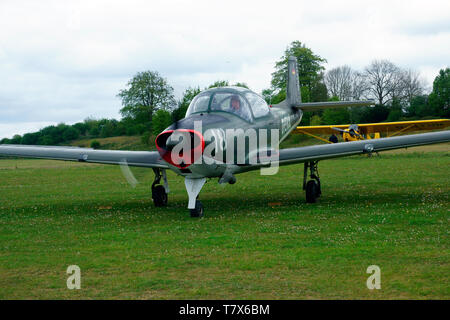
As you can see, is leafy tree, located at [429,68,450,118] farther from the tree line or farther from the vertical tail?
the vertical tail

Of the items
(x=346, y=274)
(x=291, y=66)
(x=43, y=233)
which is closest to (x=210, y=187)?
(x=291, y=66)

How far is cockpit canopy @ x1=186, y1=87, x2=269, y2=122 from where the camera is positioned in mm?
11812

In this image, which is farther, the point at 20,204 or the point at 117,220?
the point at 20,204

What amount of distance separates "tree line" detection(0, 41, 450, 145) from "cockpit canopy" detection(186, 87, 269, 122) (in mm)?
426

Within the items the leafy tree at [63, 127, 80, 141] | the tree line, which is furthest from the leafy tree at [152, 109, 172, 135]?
the leafy tree at [63, 127, 80, 141]

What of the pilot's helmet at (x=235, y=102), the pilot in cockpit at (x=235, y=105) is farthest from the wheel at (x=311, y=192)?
the pilot's helmet at (x=235, y=102)

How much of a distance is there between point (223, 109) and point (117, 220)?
3.74m

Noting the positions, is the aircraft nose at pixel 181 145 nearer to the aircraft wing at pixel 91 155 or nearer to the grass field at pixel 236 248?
the grass field at pixel 236 248

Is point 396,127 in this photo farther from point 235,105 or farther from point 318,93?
point 318,93

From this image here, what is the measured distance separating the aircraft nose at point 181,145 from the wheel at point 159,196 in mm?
3450

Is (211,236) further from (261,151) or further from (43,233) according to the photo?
(261,151)

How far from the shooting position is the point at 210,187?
750 inches

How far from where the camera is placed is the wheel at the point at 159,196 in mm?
13547

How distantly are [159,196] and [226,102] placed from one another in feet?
11.6
